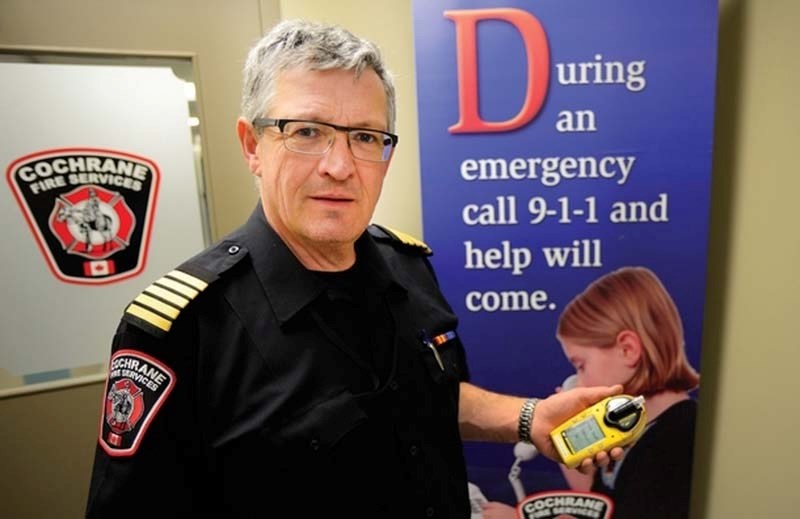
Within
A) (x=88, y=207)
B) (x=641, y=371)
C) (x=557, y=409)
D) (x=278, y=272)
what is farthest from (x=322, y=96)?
(x=641, y=371)

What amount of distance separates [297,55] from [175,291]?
354 millimetres

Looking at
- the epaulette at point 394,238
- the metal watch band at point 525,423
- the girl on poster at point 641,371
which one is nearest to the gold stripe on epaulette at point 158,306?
the epaulette at point 394,238

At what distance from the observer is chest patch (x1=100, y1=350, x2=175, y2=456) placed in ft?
1.84

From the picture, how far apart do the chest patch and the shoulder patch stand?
0.04 metres

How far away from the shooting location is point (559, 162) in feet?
3.72

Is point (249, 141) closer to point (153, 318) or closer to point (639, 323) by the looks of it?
point (153, 318)

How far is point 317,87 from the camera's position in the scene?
0.61 metres

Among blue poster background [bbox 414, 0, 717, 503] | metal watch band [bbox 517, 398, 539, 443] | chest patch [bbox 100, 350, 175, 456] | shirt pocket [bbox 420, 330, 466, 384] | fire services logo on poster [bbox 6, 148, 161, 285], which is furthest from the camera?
fire services logo on poster [bbox 6, 148, 161, 285]

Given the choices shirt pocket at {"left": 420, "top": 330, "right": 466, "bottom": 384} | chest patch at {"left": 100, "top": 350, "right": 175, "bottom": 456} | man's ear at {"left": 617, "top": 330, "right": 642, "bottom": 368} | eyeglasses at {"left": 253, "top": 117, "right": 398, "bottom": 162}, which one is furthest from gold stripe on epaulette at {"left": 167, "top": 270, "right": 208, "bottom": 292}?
man's ear at {"left": 617, "top": 330, "right": 642, "bottom": 368}

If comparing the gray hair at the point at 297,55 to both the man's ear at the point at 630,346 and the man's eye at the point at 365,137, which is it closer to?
the man's eye at the point at 365,137

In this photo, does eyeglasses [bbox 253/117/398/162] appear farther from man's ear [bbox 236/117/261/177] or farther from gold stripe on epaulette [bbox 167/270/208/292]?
gold stripe on epaulette [bbox 167/270/208/292]

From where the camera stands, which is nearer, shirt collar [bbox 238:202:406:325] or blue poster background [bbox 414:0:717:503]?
shirt collar [bbox 238:202:406:325]

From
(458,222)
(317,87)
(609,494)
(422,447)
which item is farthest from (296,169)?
(609,494)

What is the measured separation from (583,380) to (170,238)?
3.97 feet
